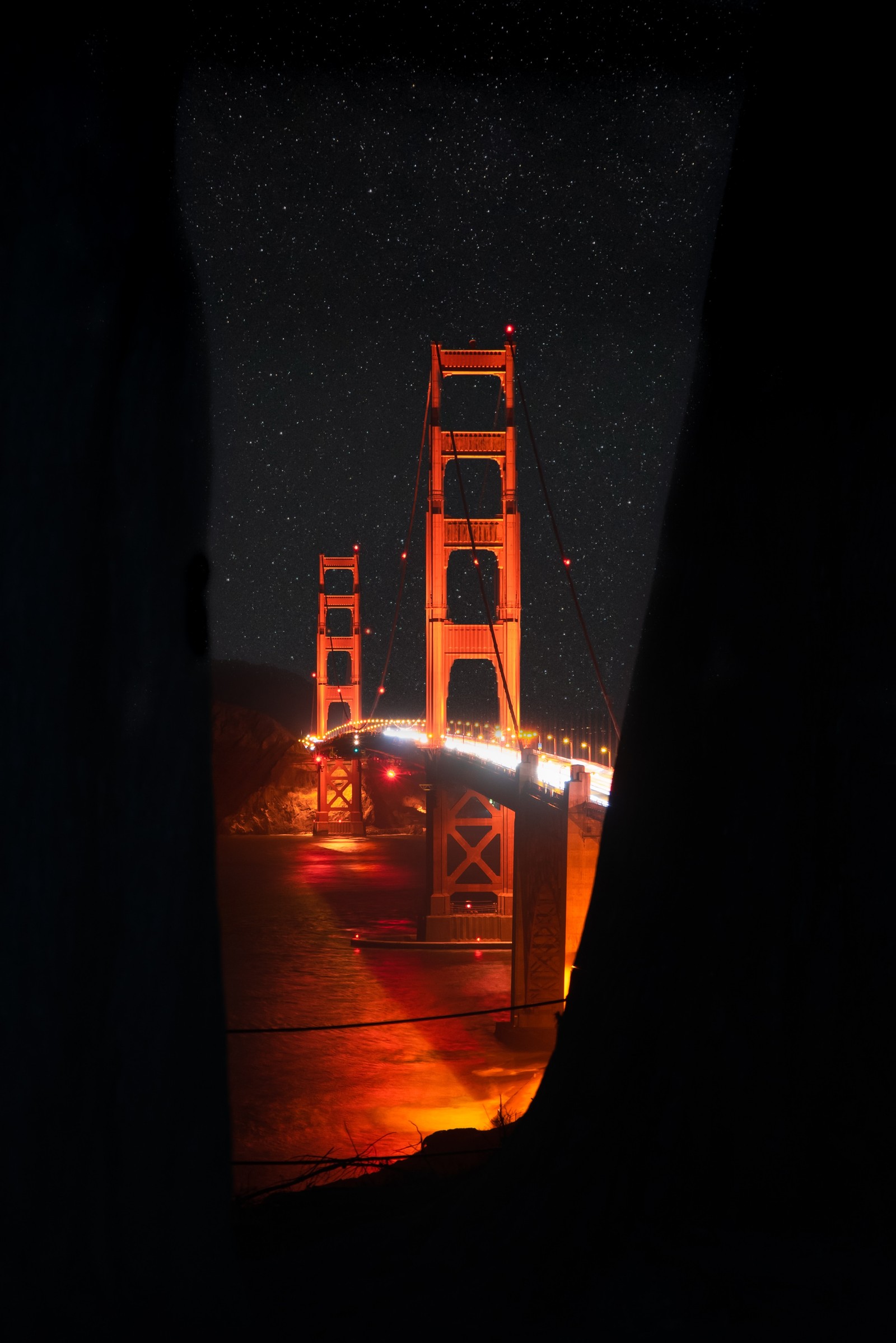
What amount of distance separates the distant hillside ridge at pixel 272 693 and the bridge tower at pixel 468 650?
5577 cm

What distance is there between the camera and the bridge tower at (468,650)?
24.3 m

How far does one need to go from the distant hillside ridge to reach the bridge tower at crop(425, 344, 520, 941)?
55775 mm

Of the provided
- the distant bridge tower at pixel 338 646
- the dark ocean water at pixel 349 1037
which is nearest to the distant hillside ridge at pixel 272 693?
the distant bridge tower at pixel 338 646

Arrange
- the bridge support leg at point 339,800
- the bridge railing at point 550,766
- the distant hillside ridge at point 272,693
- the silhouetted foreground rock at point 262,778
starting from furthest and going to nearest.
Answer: the distant hillside ridge at point 272,693
the silhouetted foreground rock at point 262,778
the bridge support leg at point 339,800
the bridge railing at point 550,766

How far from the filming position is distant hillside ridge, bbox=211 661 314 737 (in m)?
91.2

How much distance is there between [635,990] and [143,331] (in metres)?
2.83

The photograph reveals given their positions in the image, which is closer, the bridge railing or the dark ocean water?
the dark ocean water

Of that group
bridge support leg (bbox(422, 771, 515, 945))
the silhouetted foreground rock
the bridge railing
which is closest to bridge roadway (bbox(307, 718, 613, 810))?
the bridge railing

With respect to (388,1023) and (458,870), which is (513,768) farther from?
(388,1023)

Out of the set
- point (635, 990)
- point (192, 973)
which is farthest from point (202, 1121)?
point (635, 990)

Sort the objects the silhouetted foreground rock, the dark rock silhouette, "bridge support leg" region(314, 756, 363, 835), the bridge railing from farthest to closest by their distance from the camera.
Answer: the silhouetted foreground rock → "bridge support leg" region(314, 756, 363, 835) → the bridge railing → the dark rock silhouette

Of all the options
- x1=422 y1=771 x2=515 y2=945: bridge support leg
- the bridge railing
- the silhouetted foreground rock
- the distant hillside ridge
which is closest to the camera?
the bridge railing

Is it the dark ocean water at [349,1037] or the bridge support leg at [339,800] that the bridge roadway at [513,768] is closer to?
the dark ocean water at [349,1037]

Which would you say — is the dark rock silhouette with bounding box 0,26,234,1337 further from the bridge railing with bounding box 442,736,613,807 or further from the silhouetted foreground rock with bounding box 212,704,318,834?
the silhouetted foreground rock with bounding box 212,704,318,834
